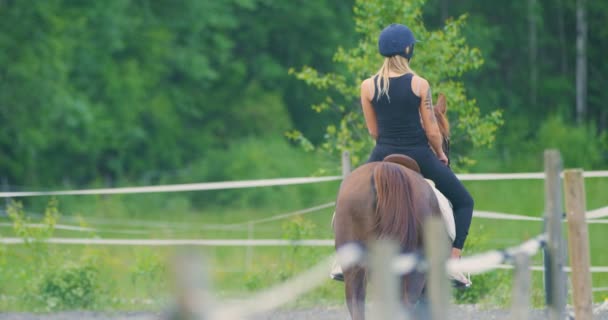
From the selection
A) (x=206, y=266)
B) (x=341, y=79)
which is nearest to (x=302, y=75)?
(x=341, y=79)

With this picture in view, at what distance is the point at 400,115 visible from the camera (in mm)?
6574

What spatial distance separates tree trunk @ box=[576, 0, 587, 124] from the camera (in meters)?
37.8

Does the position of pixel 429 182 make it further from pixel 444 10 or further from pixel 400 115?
pixel 444 10

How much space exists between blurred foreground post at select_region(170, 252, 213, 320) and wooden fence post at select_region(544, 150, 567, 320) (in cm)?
264

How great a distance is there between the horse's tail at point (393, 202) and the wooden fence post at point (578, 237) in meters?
0.88

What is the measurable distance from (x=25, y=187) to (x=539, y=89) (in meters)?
18.6

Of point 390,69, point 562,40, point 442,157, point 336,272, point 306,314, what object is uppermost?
point 562,40

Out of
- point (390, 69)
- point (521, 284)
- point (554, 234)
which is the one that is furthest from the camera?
point (390, 69)

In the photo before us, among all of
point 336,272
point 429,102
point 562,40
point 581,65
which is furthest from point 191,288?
point 562,40

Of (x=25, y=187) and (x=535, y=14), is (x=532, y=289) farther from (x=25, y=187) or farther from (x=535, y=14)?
(x=535, y=14)

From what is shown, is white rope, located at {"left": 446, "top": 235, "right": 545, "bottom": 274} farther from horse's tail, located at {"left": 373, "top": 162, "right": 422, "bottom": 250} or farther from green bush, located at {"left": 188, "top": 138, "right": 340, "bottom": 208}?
green bush, located at {"left": 188, "top": 138, "right": 340, "bottom": 208}

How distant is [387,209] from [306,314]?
10.2ft

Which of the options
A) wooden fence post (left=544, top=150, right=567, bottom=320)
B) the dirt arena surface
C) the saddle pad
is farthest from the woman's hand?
the dirt arena surface

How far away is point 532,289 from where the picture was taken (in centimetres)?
937
